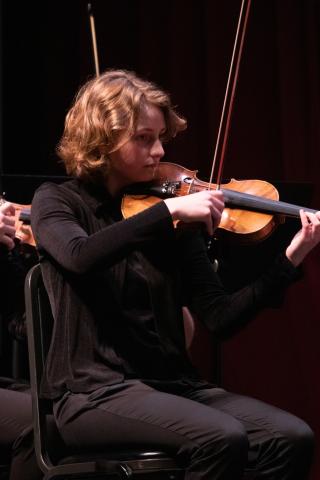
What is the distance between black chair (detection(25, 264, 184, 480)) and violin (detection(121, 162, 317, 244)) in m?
0.25

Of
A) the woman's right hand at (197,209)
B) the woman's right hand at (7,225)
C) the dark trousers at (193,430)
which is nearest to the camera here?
the dark trousers at (193,430)

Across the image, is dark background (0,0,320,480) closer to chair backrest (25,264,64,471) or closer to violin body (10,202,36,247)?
violin body (10,202,36,247)

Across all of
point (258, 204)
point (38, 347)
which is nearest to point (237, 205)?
point (258, 204)

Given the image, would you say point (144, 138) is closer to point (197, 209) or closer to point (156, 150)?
point (156, 150)

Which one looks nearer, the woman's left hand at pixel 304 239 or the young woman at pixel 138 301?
the young woman at pixel 138 301

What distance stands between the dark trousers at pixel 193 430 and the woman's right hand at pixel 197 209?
31 centimetres

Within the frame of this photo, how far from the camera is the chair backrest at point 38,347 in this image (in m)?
1.47

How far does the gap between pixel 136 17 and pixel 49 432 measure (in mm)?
1819

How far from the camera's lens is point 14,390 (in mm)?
1883

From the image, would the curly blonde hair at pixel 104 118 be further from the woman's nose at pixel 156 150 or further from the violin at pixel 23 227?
the violin at pixel 23 227

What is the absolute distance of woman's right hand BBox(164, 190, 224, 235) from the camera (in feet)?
4.72

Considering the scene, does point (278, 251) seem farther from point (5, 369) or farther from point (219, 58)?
point (5, 369)

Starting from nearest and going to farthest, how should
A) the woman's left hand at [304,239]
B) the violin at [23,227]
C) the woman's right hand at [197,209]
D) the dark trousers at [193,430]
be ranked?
1. the dark trousers at [193,430]
2. the woman's right hand at [197,209]
3. the woman's left hand at [304,239]
4. the violin at [23,227]

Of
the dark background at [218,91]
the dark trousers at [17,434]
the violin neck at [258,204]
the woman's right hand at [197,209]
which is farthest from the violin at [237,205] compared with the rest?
the dark background at [218,91]
